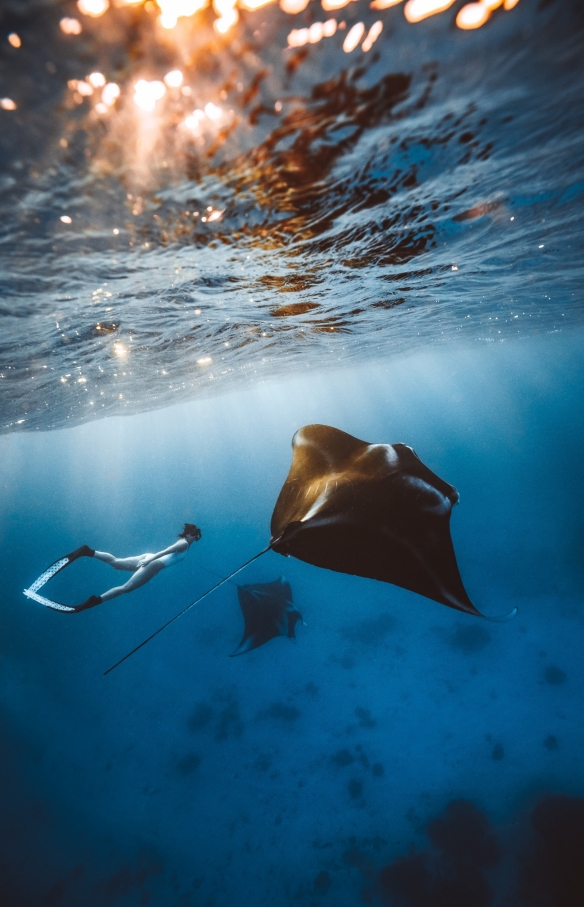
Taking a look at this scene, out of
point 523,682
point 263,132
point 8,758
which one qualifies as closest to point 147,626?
point 8,758

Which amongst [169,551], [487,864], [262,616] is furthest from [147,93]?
[487,864]

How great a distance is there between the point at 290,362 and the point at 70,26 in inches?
752

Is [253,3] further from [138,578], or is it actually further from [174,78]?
[138,578]

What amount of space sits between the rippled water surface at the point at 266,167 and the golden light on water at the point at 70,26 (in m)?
0.04

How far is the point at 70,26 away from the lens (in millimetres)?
2139

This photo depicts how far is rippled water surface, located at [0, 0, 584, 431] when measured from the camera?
2518 mm

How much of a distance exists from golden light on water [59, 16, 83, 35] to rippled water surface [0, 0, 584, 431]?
A: 0.04m

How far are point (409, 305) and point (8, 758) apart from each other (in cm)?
2717

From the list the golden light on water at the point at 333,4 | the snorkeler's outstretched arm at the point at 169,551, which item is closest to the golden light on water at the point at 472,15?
the golden light on water at the point at 333,4

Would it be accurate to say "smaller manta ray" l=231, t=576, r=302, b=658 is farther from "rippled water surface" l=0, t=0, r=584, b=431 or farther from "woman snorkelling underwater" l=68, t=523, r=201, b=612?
"rippled water surface" l=0, t=0, r=584, b=431

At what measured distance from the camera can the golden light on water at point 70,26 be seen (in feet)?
6.91

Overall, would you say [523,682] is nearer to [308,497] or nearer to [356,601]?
[356,601]

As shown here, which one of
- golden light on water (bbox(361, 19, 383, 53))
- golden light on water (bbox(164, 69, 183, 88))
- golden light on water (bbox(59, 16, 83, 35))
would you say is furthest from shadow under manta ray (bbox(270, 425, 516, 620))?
golden light on water (bbox(59, 16, 83, 35))

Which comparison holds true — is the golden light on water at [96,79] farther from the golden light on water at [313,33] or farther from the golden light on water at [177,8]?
the golden light on water at [313,33]
